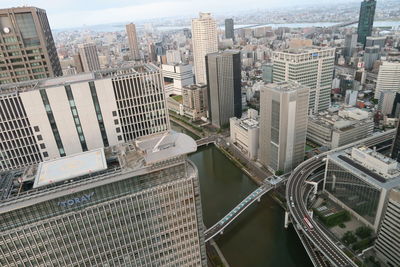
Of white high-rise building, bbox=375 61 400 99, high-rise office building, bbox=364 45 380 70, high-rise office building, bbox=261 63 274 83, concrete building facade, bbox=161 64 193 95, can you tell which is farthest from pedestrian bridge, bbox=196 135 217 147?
high-rise office building, bbox=364 45 380 70

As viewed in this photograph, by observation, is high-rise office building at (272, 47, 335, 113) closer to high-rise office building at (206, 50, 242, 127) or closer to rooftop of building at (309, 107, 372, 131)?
rooftop of building at (309, 107, 372, 131)

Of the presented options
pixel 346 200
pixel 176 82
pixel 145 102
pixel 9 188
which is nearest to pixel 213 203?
pixel 346 200

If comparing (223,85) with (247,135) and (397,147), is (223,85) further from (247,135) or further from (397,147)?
(397,147)

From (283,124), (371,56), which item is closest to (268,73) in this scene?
(371,56)

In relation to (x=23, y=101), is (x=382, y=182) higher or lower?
lower

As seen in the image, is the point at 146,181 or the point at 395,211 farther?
the point at 395,211

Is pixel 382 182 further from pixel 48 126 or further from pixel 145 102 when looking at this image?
pixel 48 126

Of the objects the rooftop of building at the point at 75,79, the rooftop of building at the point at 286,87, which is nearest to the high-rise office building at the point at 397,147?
the rooftop of building at the point at 286,87
